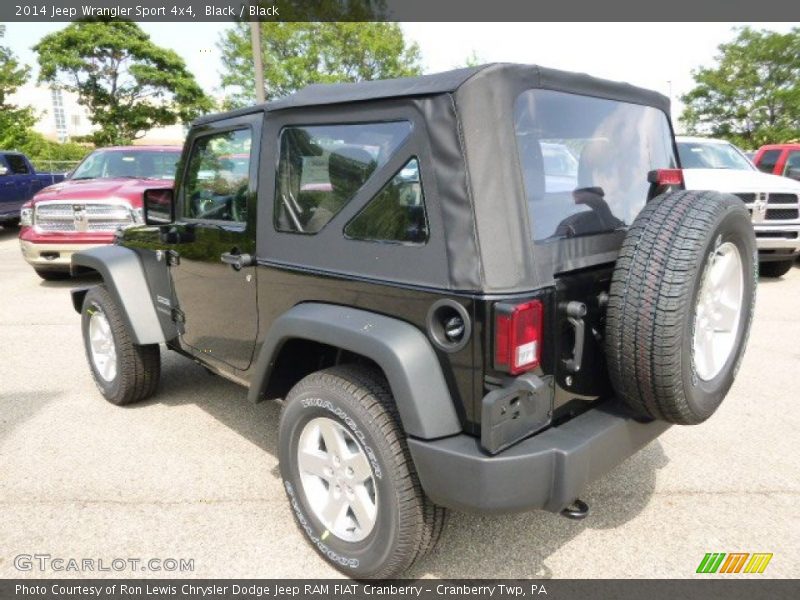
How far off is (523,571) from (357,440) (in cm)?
90

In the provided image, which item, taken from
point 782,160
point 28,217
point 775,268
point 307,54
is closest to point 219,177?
point 28,217

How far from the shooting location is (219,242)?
3002 millimetres

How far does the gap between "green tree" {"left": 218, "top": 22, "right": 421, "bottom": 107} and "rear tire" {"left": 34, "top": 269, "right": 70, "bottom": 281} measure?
805 inches

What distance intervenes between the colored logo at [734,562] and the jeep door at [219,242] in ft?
7.10

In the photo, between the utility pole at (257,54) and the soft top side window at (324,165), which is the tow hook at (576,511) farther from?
the utility pole at (257,54)

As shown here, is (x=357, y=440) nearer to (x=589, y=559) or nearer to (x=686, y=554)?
(x=589, y=559)

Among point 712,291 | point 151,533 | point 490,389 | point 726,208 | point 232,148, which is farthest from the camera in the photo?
point 232,148

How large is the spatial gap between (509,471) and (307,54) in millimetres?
29581

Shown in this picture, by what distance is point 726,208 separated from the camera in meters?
2.14

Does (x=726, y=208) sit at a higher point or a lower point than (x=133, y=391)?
higher

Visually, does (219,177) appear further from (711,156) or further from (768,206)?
(711,156)

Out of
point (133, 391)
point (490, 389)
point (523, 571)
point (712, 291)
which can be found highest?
point (712, 291)

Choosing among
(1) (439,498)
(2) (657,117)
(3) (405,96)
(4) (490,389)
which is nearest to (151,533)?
(1) (439,498)

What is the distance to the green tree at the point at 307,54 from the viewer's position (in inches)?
1085
